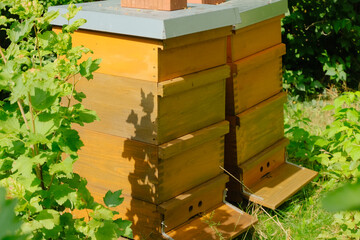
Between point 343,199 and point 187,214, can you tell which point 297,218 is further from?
point 343,199

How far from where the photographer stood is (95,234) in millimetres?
2020

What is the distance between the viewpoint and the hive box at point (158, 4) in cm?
276

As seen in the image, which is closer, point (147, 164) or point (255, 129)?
point (147, 164)

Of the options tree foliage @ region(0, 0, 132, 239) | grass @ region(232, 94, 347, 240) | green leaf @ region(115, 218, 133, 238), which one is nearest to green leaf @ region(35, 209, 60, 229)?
tree foliage @ region(0, 0, 132, 239)

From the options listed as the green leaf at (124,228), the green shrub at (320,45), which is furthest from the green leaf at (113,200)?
the green shrub at (320,45)

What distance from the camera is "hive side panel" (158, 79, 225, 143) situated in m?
2.58

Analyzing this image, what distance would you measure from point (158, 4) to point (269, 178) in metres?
1.63

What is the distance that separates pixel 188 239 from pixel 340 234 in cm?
102

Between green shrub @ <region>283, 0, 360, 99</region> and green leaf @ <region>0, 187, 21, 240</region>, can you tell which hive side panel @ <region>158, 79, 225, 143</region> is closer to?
green leaf @ <region>0, 187, 21, 240</region>

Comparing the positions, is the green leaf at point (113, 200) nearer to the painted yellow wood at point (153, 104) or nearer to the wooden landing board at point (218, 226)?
Result: the painted yellow wood at point (153, 104)

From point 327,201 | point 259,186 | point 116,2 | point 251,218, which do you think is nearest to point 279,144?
point 259,186

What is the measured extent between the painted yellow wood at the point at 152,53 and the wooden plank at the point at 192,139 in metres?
0.35

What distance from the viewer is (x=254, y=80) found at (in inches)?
134

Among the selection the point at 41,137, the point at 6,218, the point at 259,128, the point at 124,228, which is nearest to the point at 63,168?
the point at 41,137
